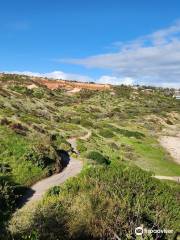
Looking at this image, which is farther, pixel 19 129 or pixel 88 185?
pixel 19 129

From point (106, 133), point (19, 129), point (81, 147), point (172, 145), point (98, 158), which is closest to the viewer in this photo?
point (98, 158)

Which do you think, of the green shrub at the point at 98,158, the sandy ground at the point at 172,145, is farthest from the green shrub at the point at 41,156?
the sandy ground at the point at 172,145

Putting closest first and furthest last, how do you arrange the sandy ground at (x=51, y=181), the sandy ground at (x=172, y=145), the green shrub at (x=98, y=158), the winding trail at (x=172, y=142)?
1. the sandy ground at (x=51, y=181)
2. the green shrub at (x=98, y=158)
3. the sandy ground at (x=172, y=145)
4. the winding trail at (x=172, y=142)

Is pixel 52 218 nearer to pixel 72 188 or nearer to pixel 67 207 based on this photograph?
pixel 67 207

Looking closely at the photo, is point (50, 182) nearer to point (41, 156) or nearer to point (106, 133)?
point (41, 156)

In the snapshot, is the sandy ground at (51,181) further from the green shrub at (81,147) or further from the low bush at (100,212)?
the green shrub at (81,147)

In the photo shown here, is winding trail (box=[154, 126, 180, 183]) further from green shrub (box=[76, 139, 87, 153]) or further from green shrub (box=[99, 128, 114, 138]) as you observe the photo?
green shrub (box=[76, 139, 87, 153])

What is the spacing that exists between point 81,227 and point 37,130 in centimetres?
3062

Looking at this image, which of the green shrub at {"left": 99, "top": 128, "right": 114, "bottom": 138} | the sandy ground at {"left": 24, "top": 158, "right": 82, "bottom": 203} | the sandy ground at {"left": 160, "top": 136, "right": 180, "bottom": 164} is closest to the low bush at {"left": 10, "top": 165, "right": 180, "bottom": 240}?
the sandy ground at {"left": 24, "top": 158, "right": 82, "bottom": 203}

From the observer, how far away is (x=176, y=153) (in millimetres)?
62938

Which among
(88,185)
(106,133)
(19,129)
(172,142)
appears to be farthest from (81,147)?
(172,142)

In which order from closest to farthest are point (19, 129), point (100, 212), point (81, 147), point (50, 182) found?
point (100, 212), point (50, 182), point (19, 129), point (81, 147)

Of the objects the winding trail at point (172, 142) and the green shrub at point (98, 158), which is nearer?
the green shrub at point (98, 158)

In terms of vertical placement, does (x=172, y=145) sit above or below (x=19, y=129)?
below
